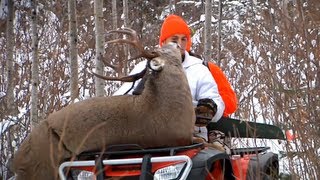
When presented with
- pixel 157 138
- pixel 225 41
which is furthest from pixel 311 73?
pixel 225 41

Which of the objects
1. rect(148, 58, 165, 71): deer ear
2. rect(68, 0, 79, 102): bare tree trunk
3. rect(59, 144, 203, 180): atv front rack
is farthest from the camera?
rect(68, 0, 79, 102): bare tree trunk

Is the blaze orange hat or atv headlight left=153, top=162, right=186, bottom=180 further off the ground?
the blaze orange hat

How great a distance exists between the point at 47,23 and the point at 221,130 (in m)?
8.30

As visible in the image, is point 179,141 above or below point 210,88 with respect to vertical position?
below

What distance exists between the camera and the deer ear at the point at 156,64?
397 centimetres

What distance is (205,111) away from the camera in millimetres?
4703

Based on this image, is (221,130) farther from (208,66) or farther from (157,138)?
(157,138)

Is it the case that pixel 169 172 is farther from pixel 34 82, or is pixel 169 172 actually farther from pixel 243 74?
pixel 243 74

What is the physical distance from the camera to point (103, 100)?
3908 mm

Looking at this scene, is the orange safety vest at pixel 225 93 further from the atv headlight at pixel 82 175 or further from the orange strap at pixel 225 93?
the atv headlight at pixel 82 175

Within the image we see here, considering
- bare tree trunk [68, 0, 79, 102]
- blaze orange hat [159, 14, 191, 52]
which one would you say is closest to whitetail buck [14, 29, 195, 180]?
blaze orange hat [159, 14, 191, 52]

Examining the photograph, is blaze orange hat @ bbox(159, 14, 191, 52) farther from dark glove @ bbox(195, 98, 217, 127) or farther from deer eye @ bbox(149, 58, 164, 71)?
deer eye @ bbox(149, 58, 164, 71)

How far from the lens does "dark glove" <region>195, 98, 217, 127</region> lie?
183 inches

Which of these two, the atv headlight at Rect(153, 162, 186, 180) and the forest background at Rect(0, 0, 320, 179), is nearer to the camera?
the atv headlight at Rect(153, 162, 186, 180)
